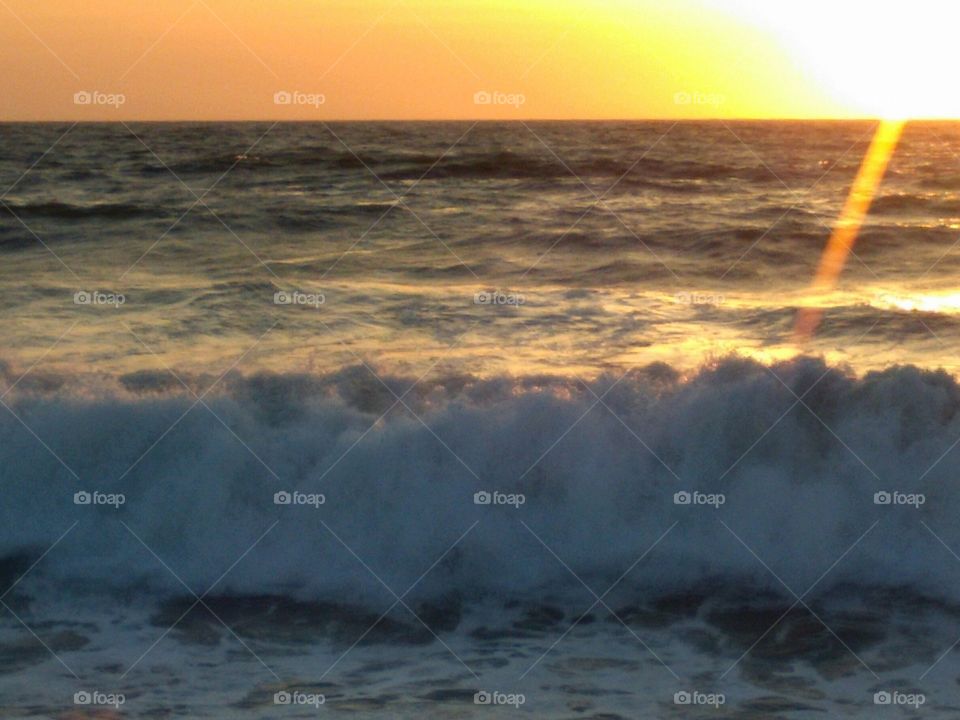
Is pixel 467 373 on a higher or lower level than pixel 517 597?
higher

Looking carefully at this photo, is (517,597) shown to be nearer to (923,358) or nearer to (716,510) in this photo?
(716,510)

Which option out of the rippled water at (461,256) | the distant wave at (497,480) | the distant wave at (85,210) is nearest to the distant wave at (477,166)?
the rippled water at (461,256)

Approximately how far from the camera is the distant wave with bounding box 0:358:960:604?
923 centimetres

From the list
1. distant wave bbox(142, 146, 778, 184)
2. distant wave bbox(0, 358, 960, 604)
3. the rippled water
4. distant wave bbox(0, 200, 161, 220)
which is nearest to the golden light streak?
the rippled water

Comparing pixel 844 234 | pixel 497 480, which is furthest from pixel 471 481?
pixel 844 234

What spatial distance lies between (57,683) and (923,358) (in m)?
9.24

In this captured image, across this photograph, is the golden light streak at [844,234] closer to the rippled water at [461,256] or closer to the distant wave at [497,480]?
the rippled water at [461,256]

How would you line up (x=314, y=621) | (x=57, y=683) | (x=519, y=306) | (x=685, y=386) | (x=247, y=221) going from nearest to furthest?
1. (x=57, y=683)
2. (x=314, y=621)
3. (x=685, y=386)
4. (x=519, y=306)
5. (x=247, y=221)

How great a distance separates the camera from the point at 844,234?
1870cm

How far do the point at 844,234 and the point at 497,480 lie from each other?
35.6 feet

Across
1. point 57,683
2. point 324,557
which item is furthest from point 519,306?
point 57,683

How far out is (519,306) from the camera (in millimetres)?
14102

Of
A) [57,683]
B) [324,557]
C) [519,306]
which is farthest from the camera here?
[519,306]

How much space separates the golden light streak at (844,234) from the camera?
14.1m
